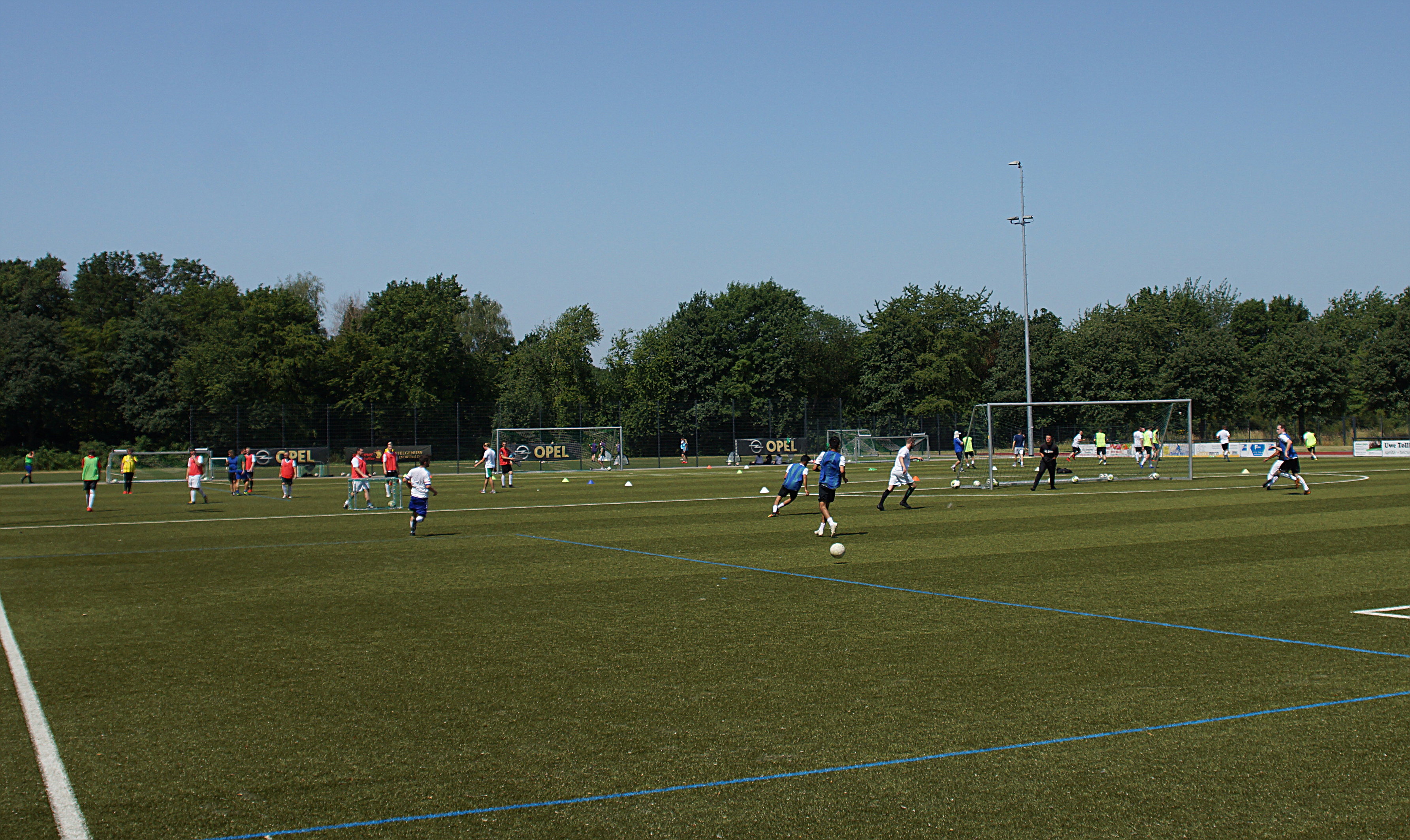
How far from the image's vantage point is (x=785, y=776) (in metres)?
5.54

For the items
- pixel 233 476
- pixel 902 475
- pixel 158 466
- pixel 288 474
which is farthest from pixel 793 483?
pixel 158 466

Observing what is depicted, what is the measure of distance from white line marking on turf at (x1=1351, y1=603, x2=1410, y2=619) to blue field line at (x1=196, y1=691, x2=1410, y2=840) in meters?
3.46

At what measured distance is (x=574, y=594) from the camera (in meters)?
12.2

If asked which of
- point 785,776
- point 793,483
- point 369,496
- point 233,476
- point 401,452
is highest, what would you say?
point 401,452

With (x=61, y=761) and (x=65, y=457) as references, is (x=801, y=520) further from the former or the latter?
(x=65, y=457)

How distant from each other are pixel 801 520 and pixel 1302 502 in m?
12.1

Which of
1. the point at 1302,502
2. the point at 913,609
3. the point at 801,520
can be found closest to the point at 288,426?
the point at 801,520

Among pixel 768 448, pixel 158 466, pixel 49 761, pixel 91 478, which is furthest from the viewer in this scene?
pixel 768 448

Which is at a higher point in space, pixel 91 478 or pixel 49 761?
pixel 91 478

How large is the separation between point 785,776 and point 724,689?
1893 mm

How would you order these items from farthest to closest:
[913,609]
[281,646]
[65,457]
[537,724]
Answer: [65,457] → [913,609] → [281,646] → [537,724]

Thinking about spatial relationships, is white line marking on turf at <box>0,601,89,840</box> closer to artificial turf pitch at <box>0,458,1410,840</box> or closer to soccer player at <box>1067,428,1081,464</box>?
artificial turf pitch at <box>0,458,1410,840</box>

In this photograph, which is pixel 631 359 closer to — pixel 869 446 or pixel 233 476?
pixel 869 446

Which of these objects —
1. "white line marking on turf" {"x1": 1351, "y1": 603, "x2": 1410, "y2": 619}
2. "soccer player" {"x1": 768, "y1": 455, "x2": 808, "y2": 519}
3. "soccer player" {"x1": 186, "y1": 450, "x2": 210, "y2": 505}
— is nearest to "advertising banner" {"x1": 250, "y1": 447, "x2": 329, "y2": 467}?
"soccer player" {"x1": 186, "y1": 450, "x2": 210, "y2": 505}
